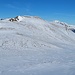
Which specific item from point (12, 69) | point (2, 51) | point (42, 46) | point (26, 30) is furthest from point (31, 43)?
point (12, 69)

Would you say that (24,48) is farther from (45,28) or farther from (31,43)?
(45,28)

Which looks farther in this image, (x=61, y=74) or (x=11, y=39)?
(x=11, y=39)

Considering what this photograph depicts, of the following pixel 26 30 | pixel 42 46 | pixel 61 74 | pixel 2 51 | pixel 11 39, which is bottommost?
pixel 61 74

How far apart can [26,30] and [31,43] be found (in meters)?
12.4

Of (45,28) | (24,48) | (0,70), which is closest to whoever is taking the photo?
(0,70)

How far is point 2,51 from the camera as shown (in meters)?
30.9

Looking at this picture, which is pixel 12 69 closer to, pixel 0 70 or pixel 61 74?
pixel 0 70

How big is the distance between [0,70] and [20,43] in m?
18.9

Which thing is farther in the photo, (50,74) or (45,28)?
(45,28)

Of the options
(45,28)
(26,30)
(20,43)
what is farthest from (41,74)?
(45,28)

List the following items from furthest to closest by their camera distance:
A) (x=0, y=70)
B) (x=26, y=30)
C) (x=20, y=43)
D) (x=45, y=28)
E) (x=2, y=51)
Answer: (x=45, y=28) → (x=26, y=30) → (x=20, y=43) → (x=2, y=51) → (x=0, y=70)

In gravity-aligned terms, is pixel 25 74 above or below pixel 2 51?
below

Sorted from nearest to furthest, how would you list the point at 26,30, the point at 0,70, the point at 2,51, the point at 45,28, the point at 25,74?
the point at 25,74 → the point at 0,70 → the point at 2,51 → the point at 26,30 → the point at 45,28

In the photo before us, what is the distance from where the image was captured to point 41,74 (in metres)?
17.2
